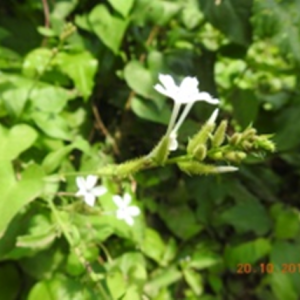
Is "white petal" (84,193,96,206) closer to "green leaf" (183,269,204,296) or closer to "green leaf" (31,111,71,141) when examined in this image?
"green leaf" (31,111,71,141)

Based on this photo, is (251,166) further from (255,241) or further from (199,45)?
(199,45)

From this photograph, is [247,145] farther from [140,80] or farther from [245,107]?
[245,107]

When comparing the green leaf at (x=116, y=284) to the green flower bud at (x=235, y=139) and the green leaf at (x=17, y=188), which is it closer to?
the green leaf at (x=17, y=188)

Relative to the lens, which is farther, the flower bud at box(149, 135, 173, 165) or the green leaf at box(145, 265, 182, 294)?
the green leaf at box(145, 265, 182, 294)

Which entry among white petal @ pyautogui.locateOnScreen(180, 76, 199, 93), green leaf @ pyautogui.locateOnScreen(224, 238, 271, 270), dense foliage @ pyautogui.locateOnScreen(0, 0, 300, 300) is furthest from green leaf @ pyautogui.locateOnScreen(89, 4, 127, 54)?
green leaf @ pyautogui.locateOnScreen(224, 238, 271, 270)

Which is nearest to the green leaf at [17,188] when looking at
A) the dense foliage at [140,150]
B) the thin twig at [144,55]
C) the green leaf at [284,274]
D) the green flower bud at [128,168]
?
the dense foliage at [140,150]

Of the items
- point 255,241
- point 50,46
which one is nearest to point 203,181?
point 255,241
